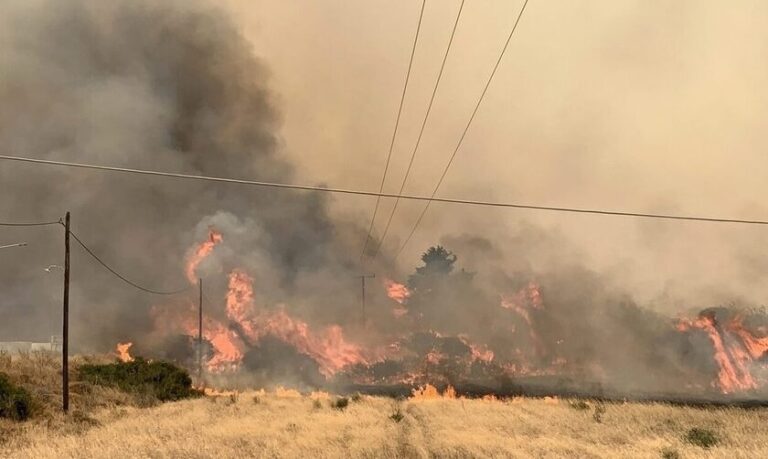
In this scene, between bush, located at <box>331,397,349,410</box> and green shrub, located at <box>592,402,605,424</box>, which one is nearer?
green shrub, located at <box>592,402,605,424</box>

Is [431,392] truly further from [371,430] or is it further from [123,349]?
[123,349]

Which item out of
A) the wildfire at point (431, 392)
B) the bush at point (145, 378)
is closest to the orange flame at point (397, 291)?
the wildfire at point (431, 392)

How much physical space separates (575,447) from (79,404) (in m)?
25.2

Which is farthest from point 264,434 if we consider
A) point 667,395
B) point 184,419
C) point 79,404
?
point 667,395

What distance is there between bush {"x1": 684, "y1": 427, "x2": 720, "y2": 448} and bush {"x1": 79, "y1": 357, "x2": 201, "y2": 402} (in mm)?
30076

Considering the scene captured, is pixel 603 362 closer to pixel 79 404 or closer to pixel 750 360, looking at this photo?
pixel 750 360

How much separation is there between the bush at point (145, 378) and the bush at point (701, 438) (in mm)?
30076

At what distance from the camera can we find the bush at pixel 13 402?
24.2 m

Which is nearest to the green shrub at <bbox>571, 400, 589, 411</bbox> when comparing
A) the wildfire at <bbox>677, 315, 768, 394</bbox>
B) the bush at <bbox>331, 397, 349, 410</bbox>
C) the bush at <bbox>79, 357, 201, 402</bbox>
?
the bush at <bbox>331, 397, 349, 410</bbox>

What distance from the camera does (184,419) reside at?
2592 cm

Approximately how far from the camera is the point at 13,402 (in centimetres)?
2458

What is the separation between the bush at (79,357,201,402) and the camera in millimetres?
36281

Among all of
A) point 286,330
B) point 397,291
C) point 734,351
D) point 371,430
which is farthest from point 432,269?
point 371,430

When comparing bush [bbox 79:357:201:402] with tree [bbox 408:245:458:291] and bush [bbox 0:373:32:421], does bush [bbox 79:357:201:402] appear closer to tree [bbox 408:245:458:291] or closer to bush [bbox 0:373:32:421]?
bush [bbox 0:373:32:421]
